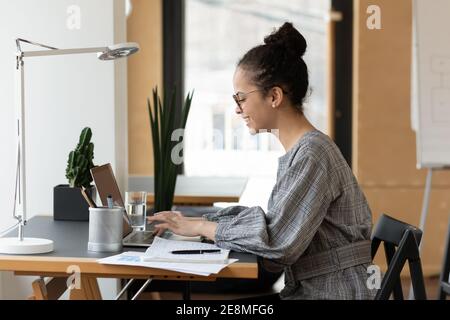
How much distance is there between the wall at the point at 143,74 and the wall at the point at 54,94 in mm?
2766

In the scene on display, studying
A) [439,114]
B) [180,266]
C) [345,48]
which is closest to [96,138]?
[180,266]

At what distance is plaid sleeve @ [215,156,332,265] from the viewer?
2.04 metres

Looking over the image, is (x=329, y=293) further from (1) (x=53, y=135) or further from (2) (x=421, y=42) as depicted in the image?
(2) (x=421, y=42)

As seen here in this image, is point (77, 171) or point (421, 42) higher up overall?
point (421, 42)

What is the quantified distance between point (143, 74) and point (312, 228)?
13.1ft

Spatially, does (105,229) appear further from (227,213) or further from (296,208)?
(296,208)

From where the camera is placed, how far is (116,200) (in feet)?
8.18

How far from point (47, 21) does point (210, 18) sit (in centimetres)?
314

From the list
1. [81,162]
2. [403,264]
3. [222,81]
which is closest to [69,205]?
[81,162]

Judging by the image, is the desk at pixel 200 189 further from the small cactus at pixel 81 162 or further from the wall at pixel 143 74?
the wall at pixel 143 74

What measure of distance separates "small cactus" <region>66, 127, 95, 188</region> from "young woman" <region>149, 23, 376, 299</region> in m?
0.55

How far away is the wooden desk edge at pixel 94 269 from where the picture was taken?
197 cm

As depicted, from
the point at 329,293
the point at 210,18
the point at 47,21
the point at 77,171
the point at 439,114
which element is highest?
the point at 210,18

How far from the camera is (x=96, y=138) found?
10.1ft
